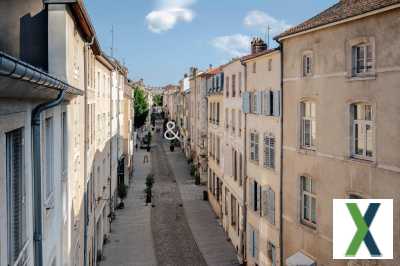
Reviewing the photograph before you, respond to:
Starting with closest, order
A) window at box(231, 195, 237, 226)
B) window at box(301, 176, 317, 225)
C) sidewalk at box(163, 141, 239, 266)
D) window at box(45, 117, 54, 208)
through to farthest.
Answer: window at box(45, 117, 54, 208), window at box(301, 176, 317, 225), sidewalk at box(163, 141, 239, 266), window at box(231, 195, 237, 226)

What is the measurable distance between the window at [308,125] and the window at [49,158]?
28.6ft

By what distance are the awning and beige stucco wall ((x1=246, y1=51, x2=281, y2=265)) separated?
7.63 feet

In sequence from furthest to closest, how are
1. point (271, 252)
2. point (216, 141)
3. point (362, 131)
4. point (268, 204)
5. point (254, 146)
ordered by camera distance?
point (216, 141) → point (254, 146) → point (268, 204) → point (271, 252) → point (362, 131)

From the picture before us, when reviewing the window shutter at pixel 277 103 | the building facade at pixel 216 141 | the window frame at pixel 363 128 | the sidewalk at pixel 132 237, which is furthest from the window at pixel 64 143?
the building facade at pixel 216 141

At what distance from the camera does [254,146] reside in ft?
72.4

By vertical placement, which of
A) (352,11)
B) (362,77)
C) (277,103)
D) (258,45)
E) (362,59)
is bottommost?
(277,103)

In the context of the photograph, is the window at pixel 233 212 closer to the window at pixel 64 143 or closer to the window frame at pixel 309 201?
the window frame at pixel 309 201

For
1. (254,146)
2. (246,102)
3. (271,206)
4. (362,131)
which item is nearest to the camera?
(362,131)

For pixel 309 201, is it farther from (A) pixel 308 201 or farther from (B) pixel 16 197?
(B) pixel 16 197

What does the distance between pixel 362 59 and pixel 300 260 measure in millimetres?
6789

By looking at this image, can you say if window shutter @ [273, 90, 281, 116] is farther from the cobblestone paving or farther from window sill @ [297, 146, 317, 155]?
the cobblestone paving

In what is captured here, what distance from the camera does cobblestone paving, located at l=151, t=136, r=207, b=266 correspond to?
24547 millimetres

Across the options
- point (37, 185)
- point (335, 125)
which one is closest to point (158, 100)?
point (335, 125)

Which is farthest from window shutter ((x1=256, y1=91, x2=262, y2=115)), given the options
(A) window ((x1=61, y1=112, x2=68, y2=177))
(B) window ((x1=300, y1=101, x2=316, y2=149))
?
(A) window ((x1=61, y1=112, x2=68, y2=177))
